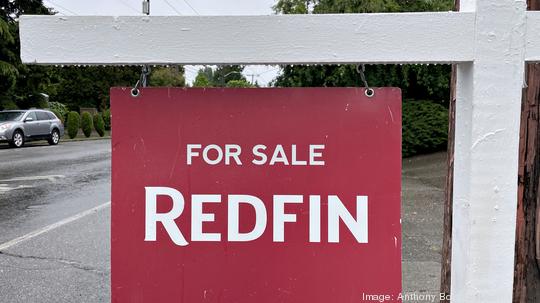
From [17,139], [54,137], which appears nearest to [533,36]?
[17,139]

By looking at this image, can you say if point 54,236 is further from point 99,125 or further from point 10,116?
point 99,125

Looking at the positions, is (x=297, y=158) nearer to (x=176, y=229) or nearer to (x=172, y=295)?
(x=176, y=229)

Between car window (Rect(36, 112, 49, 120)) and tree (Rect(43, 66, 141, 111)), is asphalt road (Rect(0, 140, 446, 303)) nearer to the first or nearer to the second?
car window (Rect(36, 112, 49, 120))

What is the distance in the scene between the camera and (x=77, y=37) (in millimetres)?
1557

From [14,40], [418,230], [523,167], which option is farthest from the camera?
[14,40]

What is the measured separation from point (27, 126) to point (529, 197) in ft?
67.0

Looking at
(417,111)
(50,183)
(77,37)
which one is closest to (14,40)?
(50,183)

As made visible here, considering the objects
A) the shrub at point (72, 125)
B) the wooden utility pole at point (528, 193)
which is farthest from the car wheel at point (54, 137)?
the wooden utility pole at point (528, 193)

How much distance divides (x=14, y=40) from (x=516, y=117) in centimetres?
2450

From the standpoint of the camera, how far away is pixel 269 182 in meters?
1.63

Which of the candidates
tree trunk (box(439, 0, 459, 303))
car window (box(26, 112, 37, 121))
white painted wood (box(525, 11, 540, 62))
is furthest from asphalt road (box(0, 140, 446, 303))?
car window (box(26, 112, 37, 121))

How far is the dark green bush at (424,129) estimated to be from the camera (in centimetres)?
1341

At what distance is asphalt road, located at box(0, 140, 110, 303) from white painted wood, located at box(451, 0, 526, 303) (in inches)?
129

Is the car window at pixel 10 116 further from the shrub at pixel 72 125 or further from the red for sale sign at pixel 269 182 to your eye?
the red for sale sign at pixel 269 182
